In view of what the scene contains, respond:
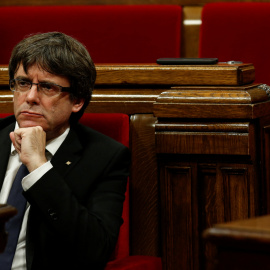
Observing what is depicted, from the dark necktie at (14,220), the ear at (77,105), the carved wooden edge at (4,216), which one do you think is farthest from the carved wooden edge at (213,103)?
the carved wooden edge at (4,216)

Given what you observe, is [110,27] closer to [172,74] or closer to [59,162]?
[172,74]

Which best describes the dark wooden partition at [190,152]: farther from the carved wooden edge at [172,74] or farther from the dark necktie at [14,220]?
the dark necktie at [14,220]

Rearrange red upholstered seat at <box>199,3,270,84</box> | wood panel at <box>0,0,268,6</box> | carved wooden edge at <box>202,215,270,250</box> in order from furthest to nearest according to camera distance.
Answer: wood panel at <box>0,0,268,6</box>
red upholstered seat at <box>199,3,270,84</box>
carved wooden edge at <box>202,215,270,250</box>

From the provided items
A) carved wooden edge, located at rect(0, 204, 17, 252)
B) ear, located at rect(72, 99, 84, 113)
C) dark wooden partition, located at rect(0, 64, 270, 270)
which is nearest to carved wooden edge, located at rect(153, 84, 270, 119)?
dark wooden partition, located at rect(0, 64, 270, 270)

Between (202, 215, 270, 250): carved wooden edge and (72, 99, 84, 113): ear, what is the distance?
1.54 feet

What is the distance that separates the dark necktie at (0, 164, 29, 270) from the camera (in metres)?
0.80

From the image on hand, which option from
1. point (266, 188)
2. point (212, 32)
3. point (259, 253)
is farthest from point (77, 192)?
point (212, 32)

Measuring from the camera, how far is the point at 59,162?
0.85m

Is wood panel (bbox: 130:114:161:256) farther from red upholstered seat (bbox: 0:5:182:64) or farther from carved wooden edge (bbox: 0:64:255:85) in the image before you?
red upholstered seat (bbox: 0:5:182:64)

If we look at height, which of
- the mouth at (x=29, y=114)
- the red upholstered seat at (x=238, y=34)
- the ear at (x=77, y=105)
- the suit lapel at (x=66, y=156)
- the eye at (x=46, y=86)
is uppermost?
the red upholstered seat at (x=238, y=34)

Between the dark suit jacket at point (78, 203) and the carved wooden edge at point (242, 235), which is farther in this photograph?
the dark suit jacket at point (78, 203)

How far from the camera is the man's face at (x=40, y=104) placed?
2.78ft

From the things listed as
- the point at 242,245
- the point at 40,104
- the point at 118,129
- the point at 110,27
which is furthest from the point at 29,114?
the point at 110,27

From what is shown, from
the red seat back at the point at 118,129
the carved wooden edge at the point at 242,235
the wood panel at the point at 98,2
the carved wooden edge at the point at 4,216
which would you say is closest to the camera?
the carved wooden edge at the point at 242,235
